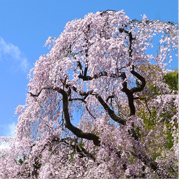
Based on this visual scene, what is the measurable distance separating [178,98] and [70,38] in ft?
10.8

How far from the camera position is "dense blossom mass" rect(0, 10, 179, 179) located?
729cm

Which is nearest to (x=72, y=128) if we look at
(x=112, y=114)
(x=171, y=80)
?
(x=112, y=114)

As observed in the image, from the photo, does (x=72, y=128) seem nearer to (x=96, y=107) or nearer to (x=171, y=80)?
(x=96, y=107)

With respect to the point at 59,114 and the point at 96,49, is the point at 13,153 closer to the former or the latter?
the point at 59,114

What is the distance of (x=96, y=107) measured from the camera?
9.24m

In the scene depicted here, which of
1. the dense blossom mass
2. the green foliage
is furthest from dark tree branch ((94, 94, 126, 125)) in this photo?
the green foliage

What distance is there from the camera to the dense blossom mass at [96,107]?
729 centimetres

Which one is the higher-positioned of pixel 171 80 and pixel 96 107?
pixel 171 80

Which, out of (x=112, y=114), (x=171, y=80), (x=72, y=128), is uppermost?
(x=171, y=80)

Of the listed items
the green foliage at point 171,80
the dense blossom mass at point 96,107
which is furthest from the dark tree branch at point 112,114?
the green foliage at point 171,80

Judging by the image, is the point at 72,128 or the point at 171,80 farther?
the point at 171,80

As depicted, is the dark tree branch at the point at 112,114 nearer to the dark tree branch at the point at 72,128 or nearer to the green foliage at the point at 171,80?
the dark tree branch at the point at 72,128

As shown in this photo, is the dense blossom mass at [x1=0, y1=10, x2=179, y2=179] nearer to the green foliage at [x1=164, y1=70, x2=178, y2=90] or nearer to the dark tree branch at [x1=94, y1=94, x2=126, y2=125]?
the dark tree branch at [x1=94, y1=94, x2=126, y2=125]

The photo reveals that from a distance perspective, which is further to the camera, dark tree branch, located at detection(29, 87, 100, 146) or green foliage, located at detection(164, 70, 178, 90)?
green foliage, located at detection(164, 70, 178, 90)
